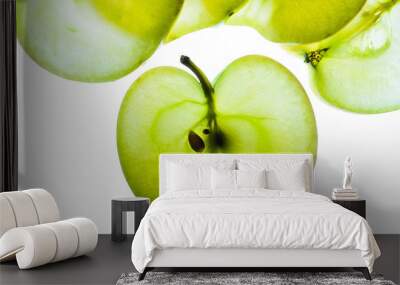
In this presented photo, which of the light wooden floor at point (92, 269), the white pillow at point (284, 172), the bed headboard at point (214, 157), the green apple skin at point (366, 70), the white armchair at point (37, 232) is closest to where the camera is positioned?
the light wooden floor at point (92, 269)

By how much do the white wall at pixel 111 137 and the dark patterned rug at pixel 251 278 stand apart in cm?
233

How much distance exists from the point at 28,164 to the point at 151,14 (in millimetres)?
2179

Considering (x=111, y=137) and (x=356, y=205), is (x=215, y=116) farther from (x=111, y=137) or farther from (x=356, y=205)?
→ (x=356, y=205)

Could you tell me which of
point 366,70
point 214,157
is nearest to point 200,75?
point 214,157

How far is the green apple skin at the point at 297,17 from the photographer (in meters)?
7.25

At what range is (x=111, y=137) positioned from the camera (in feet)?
24.2

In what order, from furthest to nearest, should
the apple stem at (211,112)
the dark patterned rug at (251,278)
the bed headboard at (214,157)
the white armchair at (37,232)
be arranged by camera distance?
the apple stem at (211,112)
the bed headboard at (214,157)
the white armchair at (37,232)
the dark patterned rug at (251,278)

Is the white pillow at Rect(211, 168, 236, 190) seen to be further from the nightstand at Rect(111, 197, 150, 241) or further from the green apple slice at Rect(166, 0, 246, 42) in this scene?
the green apple slice at Rect(166, 0, 246, 42)

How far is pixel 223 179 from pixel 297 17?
2.06 meters

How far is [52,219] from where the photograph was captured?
19.6 feet

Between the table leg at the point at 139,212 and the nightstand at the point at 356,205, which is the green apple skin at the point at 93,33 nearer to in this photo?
the table leg at the point at 139,212

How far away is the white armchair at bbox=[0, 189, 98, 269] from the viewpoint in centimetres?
530

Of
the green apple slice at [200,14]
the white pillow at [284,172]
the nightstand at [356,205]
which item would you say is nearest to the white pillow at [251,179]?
the white pillow at [284,172]

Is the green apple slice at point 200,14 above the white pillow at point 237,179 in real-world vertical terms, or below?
above
